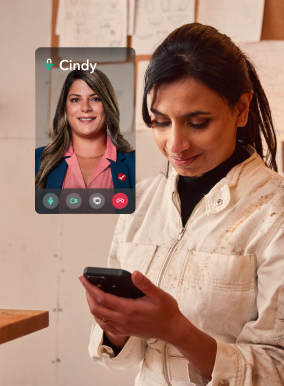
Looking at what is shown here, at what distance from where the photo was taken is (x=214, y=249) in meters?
0.63

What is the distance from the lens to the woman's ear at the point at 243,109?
64 centimetres

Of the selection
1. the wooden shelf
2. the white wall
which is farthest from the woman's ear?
the white wall

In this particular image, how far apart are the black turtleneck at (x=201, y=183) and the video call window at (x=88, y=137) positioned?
0.16m

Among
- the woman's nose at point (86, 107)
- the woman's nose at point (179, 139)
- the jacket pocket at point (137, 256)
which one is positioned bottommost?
the jacket pocket at point (137, 256)

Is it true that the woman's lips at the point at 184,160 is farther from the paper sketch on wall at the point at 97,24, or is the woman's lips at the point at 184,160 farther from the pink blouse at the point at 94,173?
the paper sketch on wall at the point at 97,24

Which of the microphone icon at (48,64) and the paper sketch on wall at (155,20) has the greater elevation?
the paper sketch on wall at (155,20)

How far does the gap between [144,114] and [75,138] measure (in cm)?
22

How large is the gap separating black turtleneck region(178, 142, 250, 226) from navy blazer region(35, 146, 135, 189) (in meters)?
0.16

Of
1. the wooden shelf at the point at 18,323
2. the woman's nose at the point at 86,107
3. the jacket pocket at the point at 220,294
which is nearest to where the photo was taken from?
the wooden shelf at the point at 18,323

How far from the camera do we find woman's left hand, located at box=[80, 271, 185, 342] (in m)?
0.50

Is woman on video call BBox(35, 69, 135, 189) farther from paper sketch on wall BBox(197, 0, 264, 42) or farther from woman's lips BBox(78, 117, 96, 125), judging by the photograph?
paper sketch on wall BBox(197, 0, 264, 42)

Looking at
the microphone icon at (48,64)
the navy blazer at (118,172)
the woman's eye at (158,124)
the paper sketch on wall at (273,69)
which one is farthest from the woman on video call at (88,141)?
the paper sketch on wall at (273,69)
